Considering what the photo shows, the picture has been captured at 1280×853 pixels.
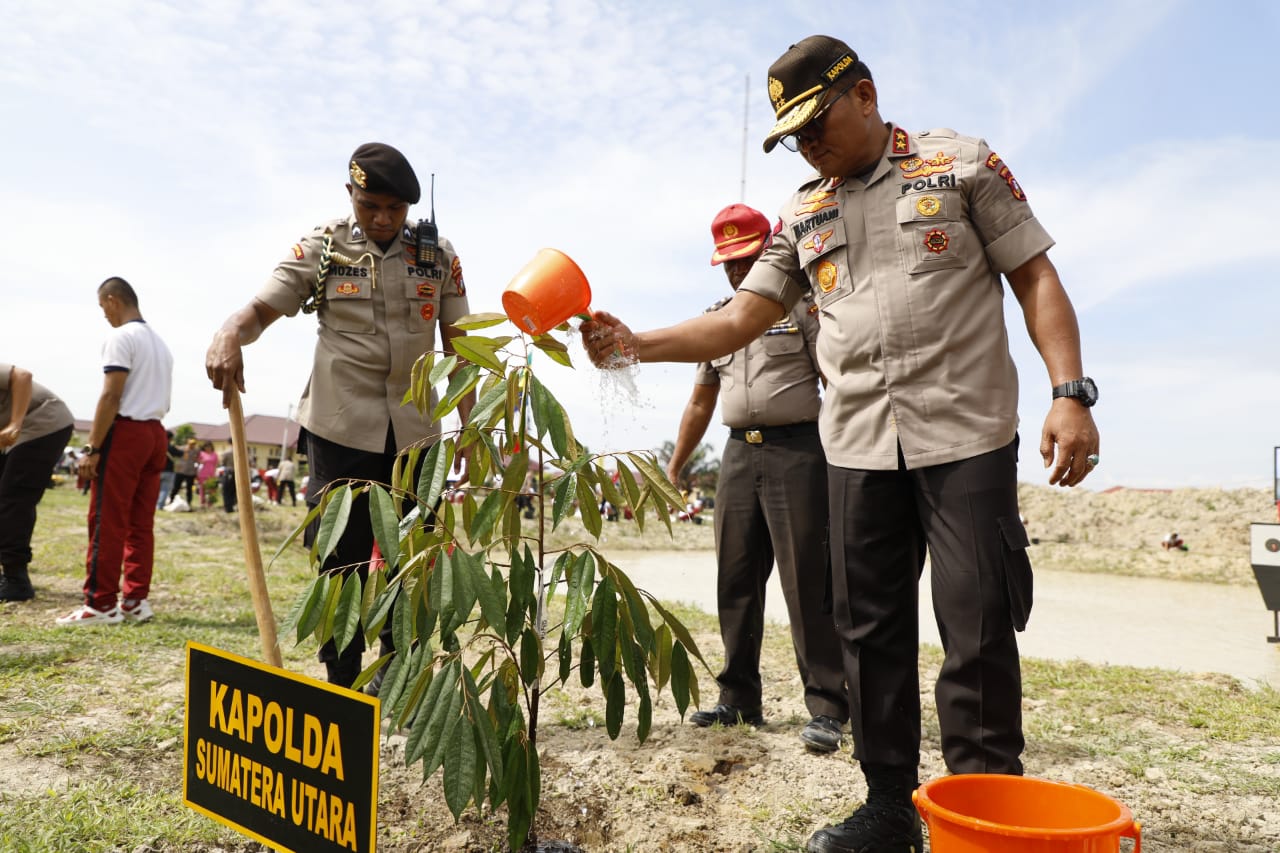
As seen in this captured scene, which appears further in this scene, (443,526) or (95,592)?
(95,592)

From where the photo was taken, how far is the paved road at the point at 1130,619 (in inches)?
211

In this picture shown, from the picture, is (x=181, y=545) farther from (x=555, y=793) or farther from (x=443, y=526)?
(x=443, y=526)

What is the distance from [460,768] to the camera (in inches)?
59.7

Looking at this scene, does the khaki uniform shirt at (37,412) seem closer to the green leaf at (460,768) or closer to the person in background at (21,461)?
the person in background at (21,461)

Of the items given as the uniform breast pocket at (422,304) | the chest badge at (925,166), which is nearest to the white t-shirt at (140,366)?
the uniform breast pocket at (422,304)

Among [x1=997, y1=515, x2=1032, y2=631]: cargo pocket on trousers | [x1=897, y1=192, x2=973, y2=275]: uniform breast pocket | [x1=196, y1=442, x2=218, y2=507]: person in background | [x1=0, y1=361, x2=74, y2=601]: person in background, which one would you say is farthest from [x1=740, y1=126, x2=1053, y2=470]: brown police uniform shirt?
[x1=196, y1=442, x2=218, y2=507]: person in background

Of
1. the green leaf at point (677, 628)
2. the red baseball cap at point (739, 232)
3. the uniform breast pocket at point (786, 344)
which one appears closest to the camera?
the green leaf at point (677, 628)

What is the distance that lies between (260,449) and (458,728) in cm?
6672

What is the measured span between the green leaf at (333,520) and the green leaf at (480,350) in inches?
13.5

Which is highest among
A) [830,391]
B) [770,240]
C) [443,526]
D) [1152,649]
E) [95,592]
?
[770,240]

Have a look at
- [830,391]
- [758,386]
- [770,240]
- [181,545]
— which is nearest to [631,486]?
[830,391]

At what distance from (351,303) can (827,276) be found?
5.40 ft

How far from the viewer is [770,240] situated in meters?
2.40

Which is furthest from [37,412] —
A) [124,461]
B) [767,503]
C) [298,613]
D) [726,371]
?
[298,613]
